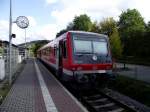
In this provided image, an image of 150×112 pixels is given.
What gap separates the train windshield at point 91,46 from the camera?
53.8ft

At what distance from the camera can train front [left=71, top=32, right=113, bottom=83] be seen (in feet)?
51.9

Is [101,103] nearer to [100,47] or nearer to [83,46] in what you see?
[83,46]

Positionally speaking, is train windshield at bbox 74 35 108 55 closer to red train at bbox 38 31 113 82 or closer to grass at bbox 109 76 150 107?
red train at bbox 38 31 113 82

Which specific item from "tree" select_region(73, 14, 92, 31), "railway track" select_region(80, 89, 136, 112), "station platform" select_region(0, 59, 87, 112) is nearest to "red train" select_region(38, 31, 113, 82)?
"railway track" select_region(80, 89, 136, 112)

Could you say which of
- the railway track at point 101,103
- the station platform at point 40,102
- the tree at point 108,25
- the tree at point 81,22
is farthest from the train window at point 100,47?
the tree at point 81,22

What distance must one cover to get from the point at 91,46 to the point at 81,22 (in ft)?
276

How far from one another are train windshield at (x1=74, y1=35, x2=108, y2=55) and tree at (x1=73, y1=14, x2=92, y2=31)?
80.4 meters

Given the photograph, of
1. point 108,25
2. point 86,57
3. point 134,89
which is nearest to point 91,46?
point 86,57

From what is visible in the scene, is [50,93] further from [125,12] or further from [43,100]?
[125,12]

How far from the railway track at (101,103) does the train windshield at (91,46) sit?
80.6 inches

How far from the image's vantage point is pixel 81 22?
100m

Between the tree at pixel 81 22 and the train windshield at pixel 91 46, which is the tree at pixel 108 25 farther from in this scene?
the train windshield at pixel 91 46

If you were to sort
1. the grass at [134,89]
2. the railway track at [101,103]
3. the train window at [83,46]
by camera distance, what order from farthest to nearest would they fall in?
the train window at [83,46], the grass at [134,89], the railway track at [101,103]

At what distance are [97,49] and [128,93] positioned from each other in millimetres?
2838
